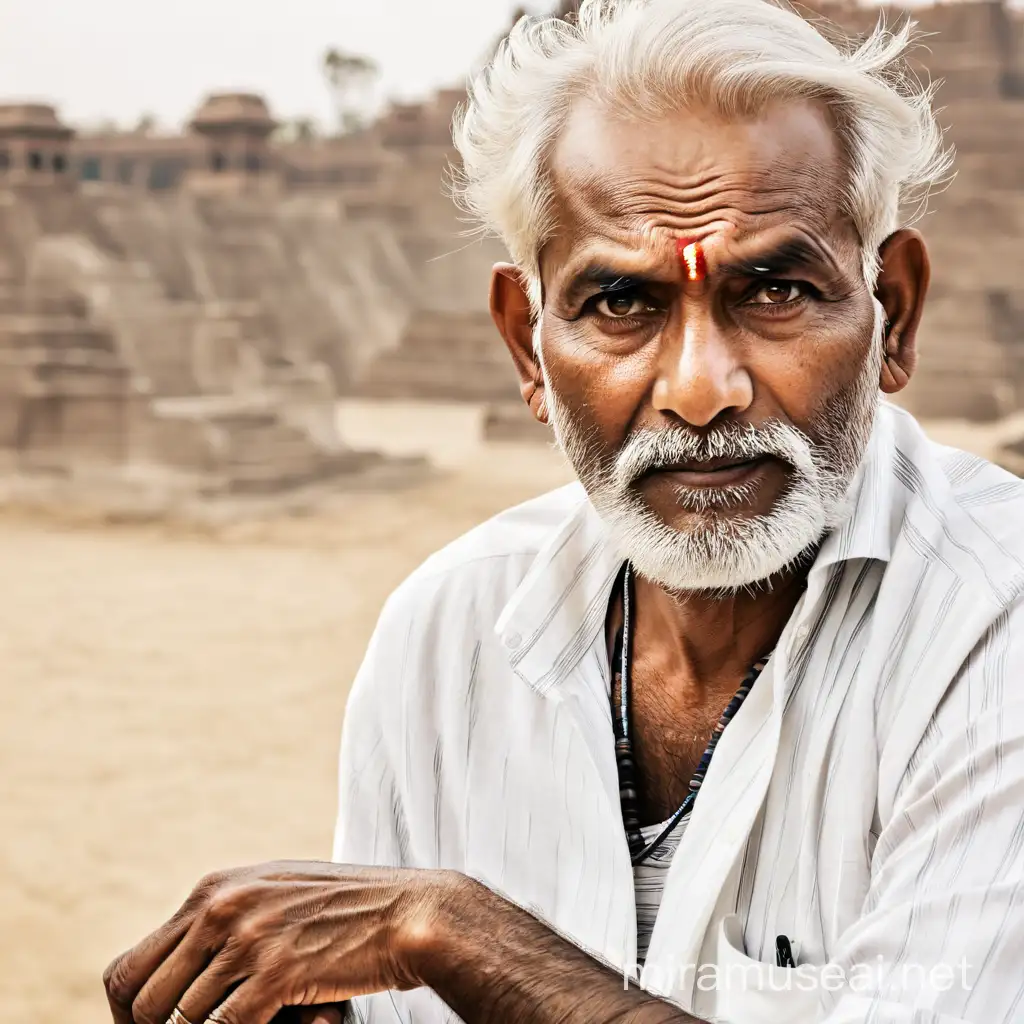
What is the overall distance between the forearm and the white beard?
47 centimetres

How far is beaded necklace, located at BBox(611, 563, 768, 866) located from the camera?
179 centimetres

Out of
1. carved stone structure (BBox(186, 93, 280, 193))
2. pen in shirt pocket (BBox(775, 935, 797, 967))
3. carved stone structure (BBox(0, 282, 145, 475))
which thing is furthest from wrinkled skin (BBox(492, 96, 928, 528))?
carved stone structure (BBox(186, 93, 280, 193))

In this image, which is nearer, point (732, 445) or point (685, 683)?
point (732, 445)

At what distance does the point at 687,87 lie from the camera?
1.71m

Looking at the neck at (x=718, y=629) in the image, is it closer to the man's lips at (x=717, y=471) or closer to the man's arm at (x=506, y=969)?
the man's lips at (x=717, y=471)

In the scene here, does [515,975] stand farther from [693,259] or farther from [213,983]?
[693,259]

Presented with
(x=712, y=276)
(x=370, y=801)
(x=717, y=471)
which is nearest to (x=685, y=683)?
(x=717, y=471)

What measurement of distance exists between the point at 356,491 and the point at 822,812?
42.8ft

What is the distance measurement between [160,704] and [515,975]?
23.1 feet

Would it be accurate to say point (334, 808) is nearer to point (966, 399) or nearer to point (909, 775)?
point (909, 775)

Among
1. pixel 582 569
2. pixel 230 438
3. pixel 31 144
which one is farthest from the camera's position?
pixel 31 144

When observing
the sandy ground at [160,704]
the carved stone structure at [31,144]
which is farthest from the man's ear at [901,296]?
the carved stone structure at [31,144]

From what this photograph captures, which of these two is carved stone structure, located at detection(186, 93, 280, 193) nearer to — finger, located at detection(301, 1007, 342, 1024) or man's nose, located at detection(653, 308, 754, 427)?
man's nose, located at detection(653, 308, 754, 427)

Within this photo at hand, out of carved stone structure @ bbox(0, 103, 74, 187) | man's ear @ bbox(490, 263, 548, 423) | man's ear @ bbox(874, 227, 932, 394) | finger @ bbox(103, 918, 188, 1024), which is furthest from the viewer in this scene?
carved stone structure @ bbox(0, 103, 74, 187)
